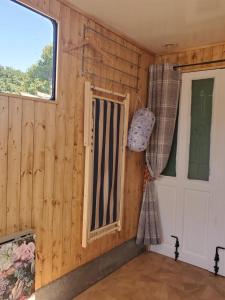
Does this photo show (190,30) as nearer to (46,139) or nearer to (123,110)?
(123,110)

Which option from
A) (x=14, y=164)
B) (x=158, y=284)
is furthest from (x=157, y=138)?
(x=14, y=164)

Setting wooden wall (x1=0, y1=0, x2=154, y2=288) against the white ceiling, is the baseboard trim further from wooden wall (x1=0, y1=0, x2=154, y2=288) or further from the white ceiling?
the white ceiling

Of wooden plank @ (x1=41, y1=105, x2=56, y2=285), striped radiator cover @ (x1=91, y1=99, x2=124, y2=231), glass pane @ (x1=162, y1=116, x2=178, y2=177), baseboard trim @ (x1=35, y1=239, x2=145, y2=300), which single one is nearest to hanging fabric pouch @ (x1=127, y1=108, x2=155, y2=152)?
striped radiator cover @ (x1=91, y1=99, x2=124, y2=231)

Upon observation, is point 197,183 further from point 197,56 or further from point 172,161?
point 197,56

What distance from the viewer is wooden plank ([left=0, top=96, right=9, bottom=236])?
1.70 m

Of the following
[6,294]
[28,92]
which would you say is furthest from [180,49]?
[6,294]

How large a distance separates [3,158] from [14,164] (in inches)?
3.6

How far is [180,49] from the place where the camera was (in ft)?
9.76

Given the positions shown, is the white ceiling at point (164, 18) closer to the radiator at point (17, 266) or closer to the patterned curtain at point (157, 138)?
the patterned curtain at point (157, 138)

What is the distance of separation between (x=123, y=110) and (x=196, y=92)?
0.86 metres

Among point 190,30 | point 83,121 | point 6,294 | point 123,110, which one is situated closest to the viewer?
point 6,294

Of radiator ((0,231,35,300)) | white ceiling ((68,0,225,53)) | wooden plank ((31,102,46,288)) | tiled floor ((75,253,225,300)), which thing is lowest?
tiled floor ((75,253,225,300))

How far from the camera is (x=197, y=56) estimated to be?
2.92m

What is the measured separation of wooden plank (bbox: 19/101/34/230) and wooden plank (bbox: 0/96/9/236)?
13cm
